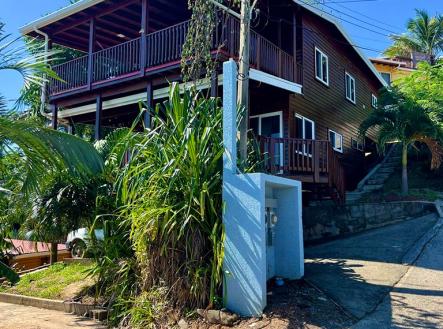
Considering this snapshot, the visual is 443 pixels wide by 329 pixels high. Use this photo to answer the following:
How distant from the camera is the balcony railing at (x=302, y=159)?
11.1 meters

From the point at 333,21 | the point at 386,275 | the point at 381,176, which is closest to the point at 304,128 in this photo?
the point at 333,21

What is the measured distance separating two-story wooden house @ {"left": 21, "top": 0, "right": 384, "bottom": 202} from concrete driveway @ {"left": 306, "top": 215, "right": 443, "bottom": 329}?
7.82 feet

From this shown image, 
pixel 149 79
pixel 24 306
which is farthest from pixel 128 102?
pixel 24 306

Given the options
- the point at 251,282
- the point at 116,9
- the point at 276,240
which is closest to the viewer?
the point at 251,282

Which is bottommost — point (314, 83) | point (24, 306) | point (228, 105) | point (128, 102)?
point (24, 306)

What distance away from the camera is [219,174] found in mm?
7375

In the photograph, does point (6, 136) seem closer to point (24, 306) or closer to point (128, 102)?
point (24, 306)

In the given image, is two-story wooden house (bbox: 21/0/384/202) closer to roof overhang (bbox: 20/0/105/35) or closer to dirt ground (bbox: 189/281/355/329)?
roof overhang (bbox: 20/0/105/35)

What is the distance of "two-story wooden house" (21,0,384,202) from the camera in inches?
474

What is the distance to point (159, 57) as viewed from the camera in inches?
495

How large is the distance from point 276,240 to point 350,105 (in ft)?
44.0

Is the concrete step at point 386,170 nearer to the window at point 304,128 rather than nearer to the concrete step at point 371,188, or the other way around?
the concrete step at point 371,188

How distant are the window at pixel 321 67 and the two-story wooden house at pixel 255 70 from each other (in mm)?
38

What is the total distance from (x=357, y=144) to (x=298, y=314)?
16.2 meters
